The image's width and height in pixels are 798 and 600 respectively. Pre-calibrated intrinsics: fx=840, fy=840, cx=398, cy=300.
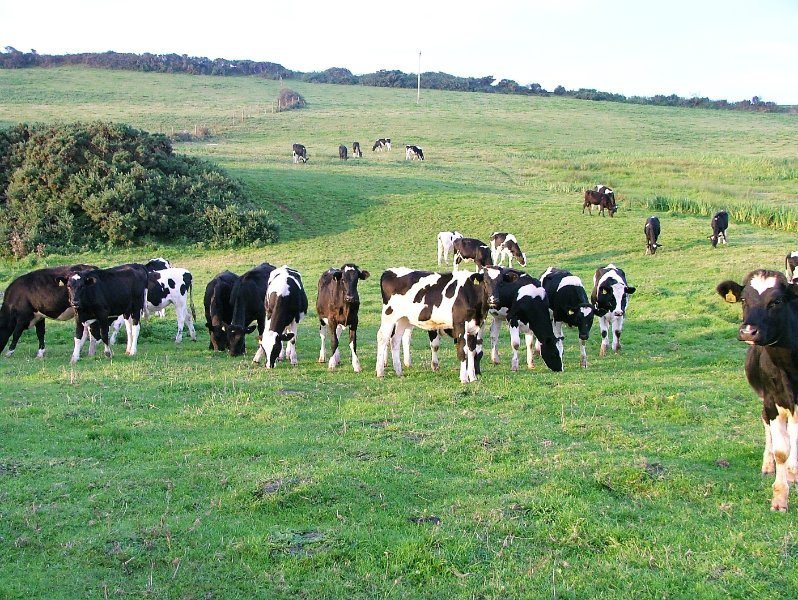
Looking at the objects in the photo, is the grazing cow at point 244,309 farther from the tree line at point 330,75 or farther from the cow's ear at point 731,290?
the tree line at point 330,75

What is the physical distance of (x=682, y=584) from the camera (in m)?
6.66

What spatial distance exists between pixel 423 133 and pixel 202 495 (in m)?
68.2

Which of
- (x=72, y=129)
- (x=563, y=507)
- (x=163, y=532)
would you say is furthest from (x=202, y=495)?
(x=72, y=129)

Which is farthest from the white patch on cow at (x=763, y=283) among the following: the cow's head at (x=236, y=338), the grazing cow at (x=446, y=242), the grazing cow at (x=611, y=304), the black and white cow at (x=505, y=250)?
the grazing cow at (x=446, y=242)

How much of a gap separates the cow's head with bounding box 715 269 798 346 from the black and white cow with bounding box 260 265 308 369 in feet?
31.2

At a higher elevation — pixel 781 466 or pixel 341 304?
pixel 781 466

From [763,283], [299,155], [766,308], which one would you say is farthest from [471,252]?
[299,155]

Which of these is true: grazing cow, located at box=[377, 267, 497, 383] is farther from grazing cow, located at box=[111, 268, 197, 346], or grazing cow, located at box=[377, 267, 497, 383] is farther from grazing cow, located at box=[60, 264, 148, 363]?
grazing cow, located at box=[111, 268, 197, 346]

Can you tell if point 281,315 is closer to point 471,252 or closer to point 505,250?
point 471,252

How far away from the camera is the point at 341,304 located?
16.4 m

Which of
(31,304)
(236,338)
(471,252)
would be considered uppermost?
(471,252)

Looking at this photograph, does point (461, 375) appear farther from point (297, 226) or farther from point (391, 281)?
point (297, 226)

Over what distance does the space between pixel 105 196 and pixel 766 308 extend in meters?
30.0

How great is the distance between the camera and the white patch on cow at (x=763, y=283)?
27.5 ft
